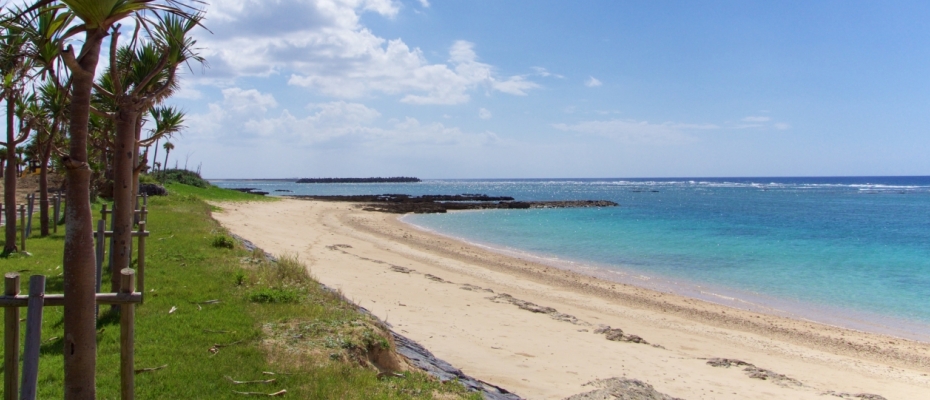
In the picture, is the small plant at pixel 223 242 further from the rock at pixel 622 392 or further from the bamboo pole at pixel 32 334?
the bamboo pole at pixel 32 334

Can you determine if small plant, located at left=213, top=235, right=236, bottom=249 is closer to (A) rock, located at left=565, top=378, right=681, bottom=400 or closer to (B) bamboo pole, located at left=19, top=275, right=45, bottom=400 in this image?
(A) rock, located at left=565, top=378, right=681, bottom=400

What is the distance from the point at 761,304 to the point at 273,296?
509 inches

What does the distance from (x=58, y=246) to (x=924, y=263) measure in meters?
28.2

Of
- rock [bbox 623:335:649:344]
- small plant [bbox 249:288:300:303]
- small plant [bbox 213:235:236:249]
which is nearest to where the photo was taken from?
small plant [bbox 249:288:300:303]

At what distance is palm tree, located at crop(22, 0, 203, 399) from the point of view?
10.7 ft

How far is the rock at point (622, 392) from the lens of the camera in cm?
667

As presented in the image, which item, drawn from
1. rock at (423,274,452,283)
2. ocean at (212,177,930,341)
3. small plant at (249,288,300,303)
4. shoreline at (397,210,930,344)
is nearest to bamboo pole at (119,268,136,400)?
small plant at (249,288,300,303)

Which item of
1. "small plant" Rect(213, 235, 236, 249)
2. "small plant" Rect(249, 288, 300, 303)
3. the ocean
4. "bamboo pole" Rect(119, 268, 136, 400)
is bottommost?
the ocean

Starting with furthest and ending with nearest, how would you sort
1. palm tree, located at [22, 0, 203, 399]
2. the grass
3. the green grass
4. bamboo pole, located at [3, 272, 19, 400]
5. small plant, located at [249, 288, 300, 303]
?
the green grass, small plant, located at [249, 288, 300, 303], the grass, bamboo pole, located at [3, 272, 19, 400], palm tree, located at [22, 0, 203, 399]

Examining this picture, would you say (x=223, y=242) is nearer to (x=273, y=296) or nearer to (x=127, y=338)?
(x=273, y=296)

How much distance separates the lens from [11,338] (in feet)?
12.4

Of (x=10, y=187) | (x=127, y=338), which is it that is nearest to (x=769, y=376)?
(x=127, y=338)

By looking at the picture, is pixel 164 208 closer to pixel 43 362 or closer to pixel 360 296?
pixel 360 296

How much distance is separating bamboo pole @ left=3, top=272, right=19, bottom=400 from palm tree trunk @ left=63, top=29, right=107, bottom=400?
0.66 m
